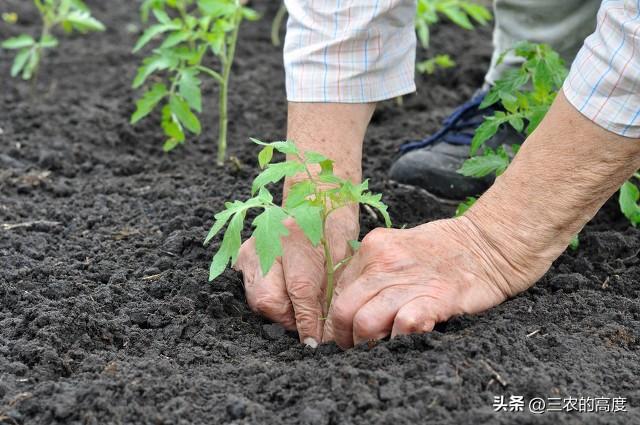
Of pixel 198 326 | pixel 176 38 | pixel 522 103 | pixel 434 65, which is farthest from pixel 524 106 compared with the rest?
pixel 434 65

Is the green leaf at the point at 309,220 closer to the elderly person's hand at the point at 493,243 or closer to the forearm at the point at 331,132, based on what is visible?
the elderly person's hand at the point at 493,243

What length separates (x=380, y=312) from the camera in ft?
7.23

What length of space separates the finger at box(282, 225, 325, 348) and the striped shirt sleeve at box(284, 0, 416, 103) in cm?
50

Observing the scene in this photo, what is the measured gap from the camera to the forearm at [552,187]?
7.29 feet

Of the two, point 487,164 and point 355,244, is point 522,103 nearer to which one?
point 487,164

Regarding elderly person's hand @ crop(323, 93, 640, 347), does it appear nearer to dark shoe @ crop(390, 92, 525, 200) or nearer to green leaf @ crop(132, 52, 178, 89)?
dark shoe @ crop(390, 92, 525, 200)

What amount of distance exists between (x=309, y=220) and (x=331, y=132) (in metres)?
0.60

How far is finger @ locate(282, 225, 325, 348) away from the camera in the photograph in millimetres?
2389

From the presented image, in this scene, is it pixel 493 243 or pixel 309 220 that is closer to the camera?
pixel 309 220

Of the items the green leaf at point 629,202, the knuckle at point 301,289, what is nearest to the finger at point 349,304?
the knuckle at point 301,289

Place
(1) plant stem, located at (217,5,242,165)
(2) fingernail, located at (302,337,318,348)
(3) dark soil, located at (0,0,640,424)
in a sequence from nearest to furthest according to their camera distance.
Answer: (3) dark soil, located at (0,0,640,424), (2) fingernail, located at (302,337,318,348), (1) plant stem, located at (217,5,242,165)

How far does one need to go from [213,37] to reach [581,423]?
79.4 inches

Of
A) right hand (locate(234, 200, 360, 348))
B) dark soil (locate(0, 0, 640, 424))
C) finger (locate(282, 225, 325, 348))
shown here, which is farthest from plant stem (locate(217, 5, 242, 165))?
finger (locate(282, 225, 325, 348))

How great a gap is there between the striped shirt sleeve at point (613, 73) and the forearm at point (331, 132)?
699 millimetres
